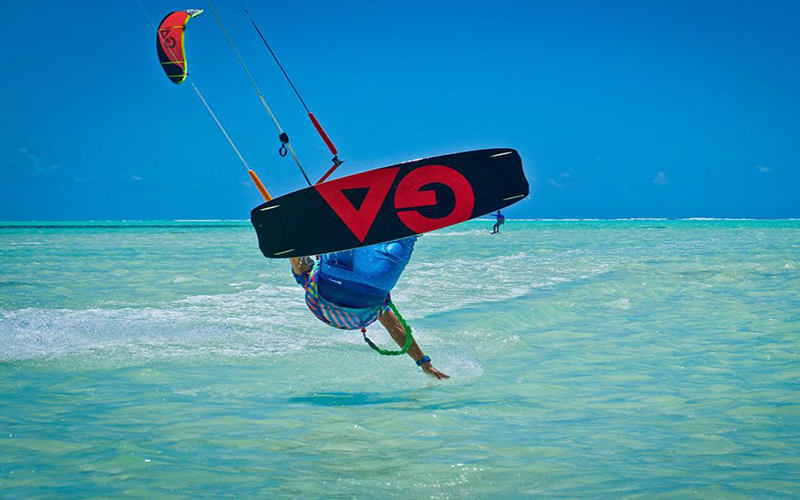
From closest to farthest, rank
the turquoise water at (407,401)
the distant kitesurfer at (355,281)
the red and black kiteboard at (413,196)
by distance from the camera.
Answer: the turquoise water at (407,401), the red and black kiteboard at (413,196), the distant kitesurfer at (355,281)

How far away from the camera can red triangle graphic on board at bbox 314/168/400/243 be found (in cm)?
446

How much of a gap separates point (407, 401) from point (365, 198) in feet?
4.52

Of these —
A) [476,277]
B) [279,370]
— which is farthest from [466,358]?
[476,277]

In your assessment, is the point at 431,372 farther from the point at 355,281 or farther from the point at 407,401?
the point at 355,281

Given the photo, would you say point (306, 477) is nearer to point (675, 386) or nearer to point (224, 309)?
point (675, 386)

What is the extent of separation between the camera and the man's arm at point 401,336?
16.1 feet

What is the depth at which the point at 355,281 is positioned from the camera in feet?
15.3

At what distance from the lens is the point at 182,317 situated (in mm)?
7586

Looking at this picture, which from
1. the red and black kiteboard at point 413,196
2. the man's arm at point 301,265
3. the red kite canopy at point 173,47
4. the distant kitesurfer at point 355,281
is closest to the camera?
the red and black kiteboard at point 413,196

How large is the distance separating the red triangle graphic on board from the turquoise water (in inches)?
45.2

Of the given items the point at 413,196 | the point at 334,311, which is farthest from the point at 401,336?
the point at 413,196

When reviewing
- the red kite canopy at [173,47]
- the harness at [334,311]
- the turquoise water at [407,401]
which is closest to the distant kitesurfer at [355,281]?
the harness at [334,311]

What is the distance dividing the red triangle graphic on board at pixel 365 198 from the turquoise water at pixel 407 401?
115 cm

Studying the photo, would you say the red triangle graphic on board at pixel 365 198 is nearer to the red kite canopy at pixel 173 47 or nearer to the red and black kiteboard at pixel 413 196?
the red and black kiteboard at pixel 413 196
